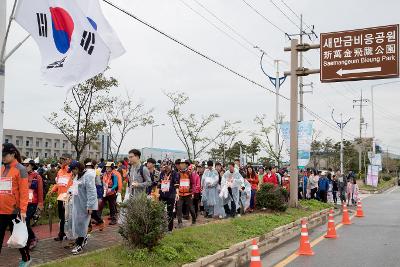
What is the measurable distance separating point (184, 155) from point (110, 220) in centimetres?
4547

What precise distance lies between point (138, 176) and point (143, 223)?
67.4 inches

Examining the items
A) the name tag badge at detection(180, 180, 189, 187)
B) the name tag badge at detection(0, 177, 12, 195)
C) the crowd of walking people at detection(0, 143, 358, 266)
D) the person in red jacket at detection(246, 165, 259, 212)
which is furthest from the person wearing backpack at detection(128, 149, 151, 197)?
the person in red jacket at detection(246, 165, 259, 212)

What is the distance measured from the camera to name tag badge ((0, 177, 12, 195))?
631 centimetres

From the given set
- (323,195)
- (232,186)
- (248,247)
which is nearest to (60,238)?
(248,247)

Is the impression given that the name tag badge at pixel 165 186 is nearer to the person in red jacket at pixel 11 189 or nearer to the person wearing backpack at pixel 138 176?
the person wearing backpack at pixel 138 176

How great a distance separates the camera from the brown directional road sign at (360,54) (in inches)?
619

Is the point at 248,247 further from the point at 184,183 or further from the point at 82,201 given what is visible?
the point at 82,201

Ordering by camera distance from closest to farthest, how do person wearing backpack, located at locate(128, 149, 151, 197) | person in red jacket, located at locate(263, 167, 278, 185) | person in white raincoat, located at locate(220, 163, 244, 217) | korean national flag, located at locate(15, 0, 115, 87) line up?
korean national flag, located at locate(15, 0, 115, 87) < person wearing backpack, located at locate(128, 149, 151, 197) < person in white raincoat, located at locate(220, 163, 244, 217) < person in red jacket, located at locate(263, 167, 278, 185)

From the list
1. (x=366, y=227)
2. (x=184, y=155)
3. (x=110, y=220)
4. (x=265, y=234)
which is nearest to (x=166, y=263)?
(x=265, y=234)

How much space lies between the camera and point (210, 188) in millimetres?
14570

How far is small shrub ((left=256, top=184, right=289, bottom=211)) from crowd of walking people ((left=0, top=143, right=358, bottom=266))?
1.48ft

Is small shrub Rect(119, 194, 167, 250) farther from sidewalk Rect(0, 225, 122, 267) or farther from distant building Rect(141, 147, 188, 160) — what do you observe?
distant building Rect(141, 147, 188, 160)

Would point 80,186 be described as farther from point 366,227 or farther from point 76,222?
point 366,227

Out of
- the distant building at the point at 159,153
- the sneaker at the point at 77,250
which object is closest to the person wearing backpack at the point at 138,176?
the sneaker at the point at 77,250
